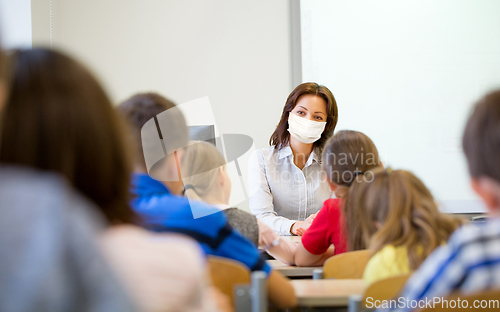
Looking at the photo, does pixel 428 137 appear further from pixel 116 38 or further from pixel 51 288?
pixel 51 288

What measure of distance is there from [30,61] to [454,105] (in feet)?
11.0

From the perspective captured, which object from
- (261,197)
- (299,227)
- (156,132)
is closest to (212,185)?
(156,132)

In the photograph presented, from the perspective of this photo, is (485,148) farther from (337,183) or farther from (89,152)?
(337,183)

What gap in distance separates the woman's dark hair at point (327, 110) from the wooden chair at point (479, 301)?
6.27 feet

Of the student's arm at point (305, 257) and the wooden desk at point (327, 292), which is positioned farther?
the student's arm at point (305, 257)

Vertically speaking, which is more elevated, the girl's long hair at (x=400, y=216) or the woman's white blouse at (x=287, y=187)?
the girl's long hair at (x=400, y=216)

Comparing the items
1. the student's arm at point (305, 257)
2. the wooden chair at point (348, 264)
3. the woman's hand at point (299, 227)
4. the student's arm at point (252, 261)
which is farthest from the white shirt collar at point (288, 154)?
the student's arm at point (252, 261)

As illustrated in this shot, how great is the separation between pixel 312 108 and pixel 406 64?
1242mm

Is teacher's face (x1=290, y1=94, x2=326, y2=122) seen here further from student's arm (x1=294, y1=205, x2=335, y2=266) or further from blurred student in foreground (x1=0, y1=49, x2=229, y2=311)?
blurred student in foreground (x1=0, y1=49, x2=229, y2=311)

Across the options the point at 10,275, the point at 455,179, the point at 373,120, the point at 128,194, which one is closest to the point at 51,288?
the point at 10,275

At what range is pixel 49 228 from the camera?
410mm

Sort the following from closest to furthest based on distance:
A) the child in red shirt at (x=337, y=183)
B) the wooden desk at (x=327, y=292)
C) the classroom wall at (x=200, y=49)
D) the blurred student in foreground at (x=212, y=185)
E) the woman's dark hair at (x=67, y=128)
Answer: the woman's dark hair at (x=67, y=128) → the wooden desk at (x=327, y=292) → the blurred student in foreground at (x=212, y=185) → the child in red shirt at (x=337, y=183) → the classroom wall at (x=200, y=49)

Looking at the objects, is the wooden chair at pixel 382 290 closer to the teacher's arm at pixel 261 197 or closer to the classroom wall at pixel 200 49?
the teacher's arm at pixel 261 197

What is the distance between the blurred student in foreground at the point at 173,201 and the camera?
1.07 meters
